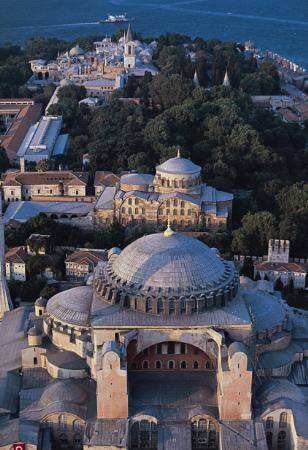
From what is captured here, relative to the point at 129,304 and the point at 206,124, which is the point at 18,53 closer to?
the point at 206,124

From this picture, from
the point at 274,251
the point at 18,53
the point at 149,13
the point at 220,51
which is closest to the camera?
the point at 274,251

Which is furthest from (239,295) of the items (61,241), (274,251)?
(61,241)

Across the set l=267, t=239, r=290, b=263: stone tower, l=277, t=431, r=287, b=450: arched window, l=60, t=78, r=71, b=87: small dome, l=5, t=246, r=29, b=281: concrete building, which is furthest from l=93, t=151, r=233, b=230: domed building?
l=60, t=78, r=71, b=87: small dome

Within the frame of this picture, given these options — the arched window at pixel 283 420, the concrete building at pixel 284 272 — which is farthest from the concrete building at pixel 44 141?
the arched window at pixel 283 420

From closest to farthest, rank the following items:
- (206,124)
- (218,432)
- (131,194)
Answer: (218,432)
(131,194)
(206,124)

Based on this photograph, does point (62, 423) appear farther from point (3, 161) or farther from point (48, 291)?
point (3, 161)

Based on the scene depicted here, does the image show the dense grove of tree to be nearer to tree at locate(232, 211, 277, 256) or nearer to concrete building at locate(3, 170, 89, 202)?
tree at locate(232, 211, 277, 256)

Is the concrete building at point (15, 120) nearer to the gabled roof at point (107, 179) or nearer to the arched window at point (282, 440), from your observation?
the gabled roof at point (107, 179)

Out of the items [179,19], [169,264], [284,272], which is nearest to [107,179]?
[284,272]

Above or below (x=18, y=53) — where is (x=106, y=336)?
above
